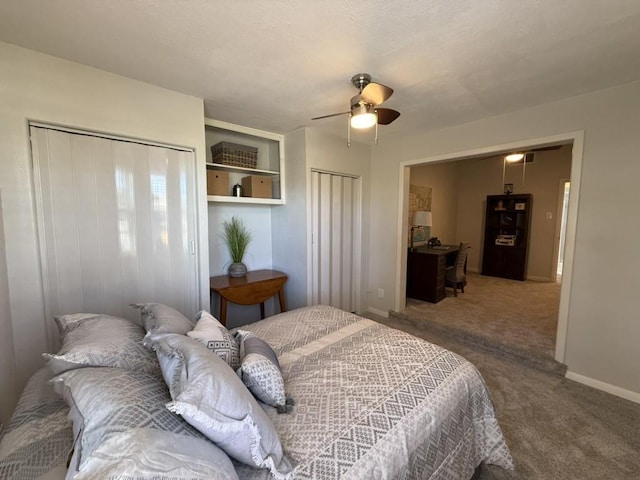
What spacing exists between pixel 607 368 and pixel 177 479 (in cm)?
318

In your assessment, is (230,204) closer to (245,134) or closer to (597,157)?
(245,134)

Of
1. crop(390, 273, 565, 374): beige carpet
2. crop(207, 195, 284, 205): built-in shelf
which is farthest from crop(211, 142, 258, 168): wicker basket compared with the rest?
crop(390, 273, 565, 374): beige carpet

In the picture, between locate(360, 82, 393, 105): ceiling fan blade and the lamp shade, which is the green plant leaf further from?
the lamp shade

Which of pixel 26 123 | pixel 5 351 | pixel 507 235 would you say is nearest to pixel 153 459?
pixel 5 351

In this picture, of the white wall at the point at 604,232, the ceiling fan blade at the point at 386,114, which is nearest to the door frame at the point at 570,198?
the white wall at the point at 604,232

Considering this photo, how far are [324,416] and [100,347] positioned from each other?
0.91 m

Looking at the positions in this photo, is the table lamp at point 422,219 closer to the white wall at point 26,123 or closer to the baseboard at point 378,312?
the baseboard at point 378,312

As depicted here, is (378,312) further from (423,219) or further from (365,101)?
(365,101)

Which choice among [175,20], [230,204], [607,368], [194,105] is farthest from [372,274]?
[175,20]

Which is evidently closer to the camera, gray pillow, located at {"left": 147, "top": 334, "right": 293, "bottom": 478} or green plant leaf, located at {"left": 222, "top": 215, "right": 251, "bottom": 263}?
gray pillow, located at {"left": 147, "top": 334, "right": 293, "bottom": 478}

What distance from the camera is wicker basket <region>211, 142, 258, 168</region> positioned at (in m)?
2.86

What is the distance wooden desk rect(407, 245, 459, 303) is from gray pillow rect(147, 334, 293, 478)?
3.69 metres

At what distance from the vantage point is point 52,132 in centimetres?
184

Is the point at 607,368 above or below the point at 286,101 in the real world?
below
